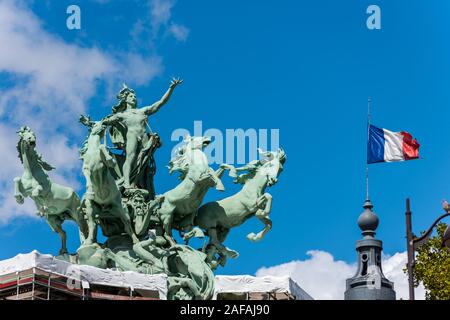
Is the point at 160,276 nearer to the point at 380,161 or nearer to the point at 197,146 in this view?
the point at 197,146

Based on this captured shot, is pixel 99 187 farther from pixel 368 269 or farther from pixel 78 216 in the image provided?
pixel 368 269

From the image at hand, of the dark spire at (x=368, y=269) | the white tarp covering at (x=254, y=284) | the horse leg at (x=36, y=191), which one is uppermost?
the horse leg at (x=36, y=191)

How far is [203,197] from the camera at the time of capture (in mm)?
35000

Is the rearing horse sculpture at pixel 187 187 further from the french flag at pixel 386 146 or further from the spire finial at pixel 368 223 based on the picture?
the spire finial at pixel 368 223

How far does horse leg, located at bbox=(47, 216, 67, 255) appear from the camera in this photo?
33.7m

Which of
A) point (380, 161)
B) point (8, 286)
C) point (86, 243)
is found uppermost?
point (380, 161)

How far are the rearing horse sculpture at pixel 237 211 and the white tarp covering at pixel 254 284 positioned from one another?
0.71 m

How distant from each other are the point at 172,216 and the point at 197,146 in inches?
95.3

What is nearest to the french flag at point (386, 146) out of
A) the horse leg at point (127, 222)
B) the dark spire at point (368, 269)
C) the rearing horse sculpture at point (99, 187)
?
the dark spire at point (368, 269)

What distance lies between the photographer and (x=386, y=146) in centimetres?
3347

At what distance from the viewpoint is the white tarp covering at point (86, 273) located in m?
29.5


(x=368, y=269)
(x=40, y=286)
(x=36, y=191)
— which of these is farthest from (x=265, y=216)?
(x=40, y=286)
